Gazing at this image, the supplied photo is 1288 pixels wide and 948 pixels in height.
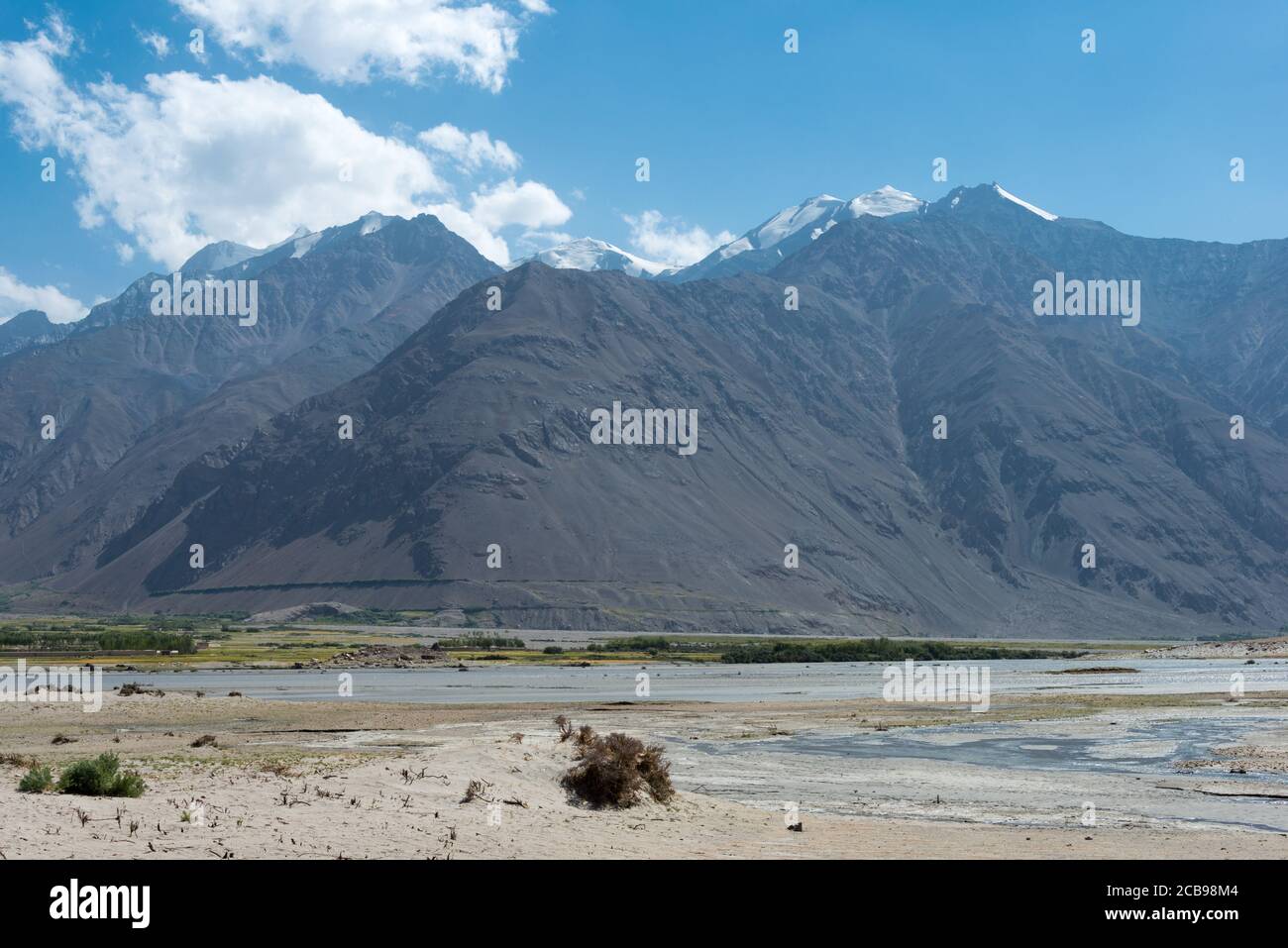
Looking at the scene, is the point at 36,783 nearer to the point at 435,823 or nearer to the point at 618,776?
the point at 435,823

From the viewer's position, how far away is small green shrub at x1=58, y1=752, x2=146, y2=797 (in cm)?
2244

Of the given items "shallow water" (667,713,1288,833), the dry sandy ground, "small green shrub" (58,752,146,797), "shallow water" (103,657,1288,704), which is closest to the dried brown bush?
the dry sandy ground

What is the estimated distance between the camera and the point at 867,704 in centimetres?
7181

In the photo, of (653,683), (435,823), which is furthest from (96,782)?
(653,683)

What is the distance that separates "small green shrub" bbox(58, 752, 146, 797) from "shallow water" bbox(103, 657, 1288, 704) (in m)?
49.5

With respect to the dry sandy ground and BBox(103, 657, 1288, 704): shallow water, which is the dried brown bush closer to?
the dry sandy ground

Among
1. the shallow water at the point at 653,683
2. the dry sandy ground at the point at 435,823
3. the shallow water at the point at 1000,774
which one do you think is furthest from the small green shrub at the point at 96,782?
the shallow water at the point at 653,683

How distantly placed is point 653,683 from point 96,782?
78.1m

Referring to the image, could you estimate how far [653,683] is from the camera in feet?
325

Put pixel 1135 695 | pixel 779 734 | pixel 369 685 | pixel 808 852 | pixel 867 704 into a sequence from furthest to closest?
pixel 369 685, pixel 1135 695, pixel 867 704, pixel 779 734, pixel 808 852

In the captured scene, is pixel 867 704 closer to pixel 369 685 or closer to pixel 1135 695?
pixel 1135 695
